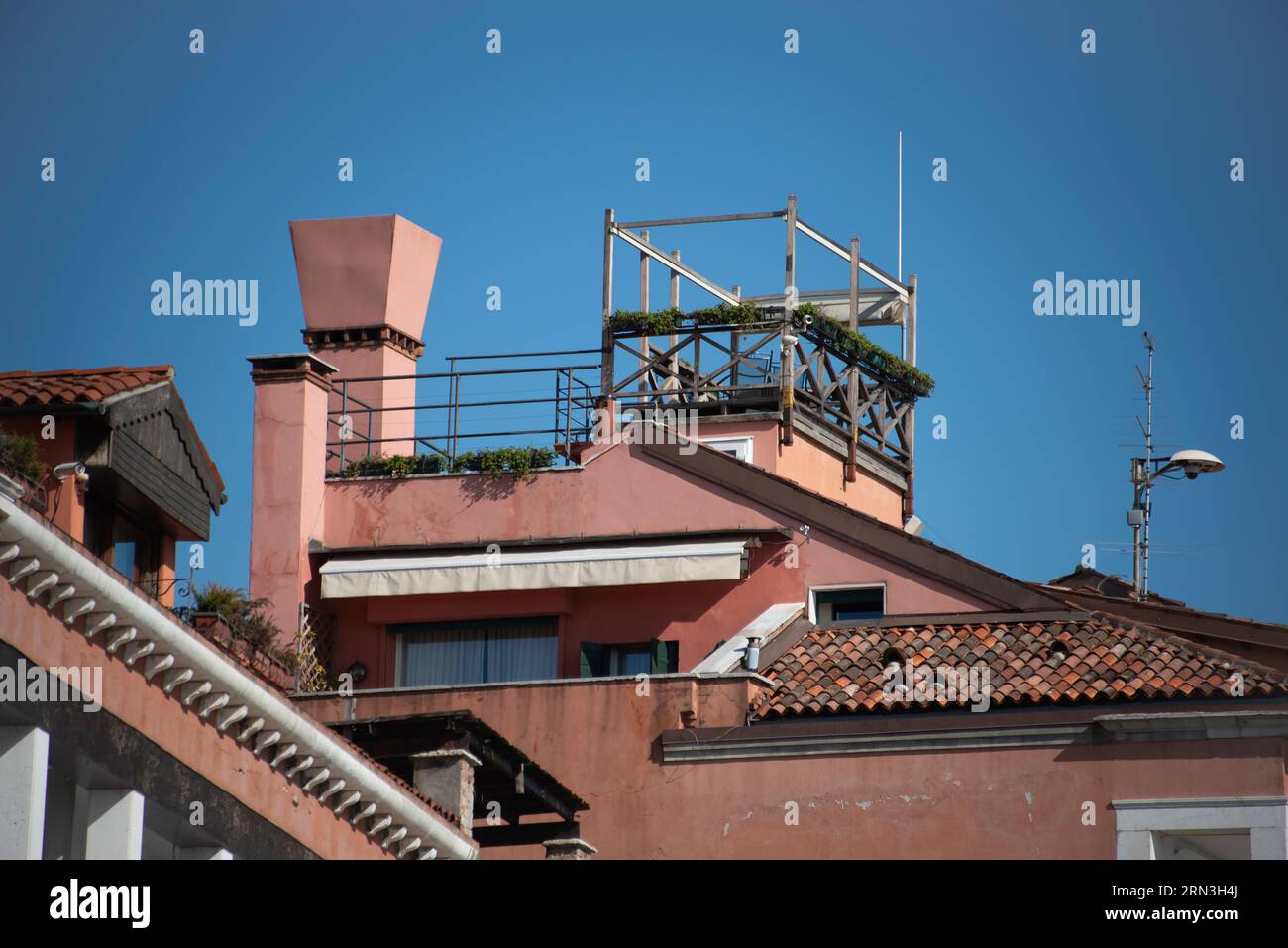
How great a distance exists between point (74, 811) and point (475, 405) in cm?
1469

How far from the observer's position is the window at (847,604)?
3009 centimetres

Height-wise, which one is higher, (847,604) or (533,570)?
(533,570)

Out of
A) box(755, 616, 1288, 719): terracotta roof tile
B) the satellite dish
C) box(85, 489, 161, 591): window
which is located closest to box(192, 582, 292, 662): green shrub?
box(85, 489, 161, 591): window

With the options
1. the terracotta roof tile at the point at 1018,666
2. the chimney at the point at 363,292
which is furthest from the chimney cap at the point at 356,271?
the terracotta roof tile at the point at 1018,666

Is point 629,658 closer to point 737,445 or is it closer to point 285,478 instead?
point 737,445

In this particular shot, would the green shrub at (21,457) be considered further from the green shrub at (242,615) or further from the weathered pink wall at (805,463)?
the weathered pink wall at (805,463)

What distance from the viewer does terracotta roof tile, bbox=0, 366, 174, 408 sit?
2364cm

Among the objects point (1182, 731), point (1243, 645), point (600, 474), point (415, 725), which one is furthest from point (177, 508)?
point (1243, 645)

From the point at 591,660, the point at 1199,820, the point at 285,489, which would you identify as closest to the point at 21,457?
the point at 285,489

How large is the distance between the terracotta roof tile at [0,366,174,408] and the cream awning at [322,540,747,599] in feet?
24.1

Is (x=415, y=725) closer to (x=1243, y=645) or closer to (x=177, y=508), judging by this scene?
(x=177, y=508)

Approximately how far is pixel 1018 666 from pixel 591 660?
6.14m

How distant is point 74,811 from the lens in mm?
19750

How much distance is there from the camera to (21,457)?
22.3 m
